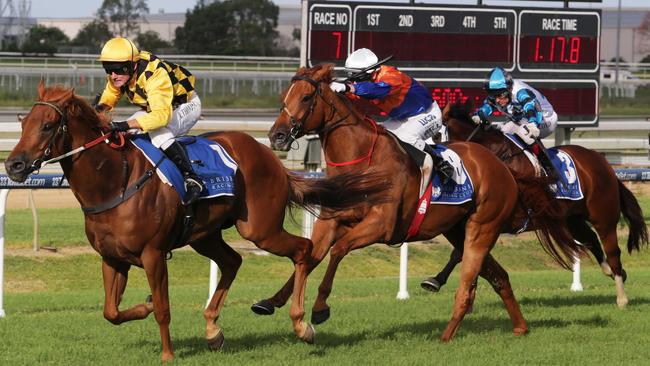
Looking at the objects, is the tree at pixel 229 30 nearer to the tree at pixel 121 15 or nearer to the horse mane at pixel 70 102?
the tree at pixel 121 15

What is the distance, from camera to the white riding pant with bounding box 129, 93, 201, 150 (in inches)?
266

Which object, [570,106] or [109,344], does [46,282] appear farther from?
[570,106]

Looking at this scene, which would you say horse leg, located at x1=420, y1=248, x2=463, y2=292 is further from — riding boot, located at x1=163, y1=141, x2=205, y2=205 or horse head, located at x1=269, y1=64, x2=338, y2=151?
riding boot, located at x1=163, y1=141, x2=205, y2=205

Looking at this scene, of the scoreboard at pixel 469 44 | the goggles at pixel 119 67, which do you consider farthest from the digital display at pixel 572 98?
the goggles at pixel 119 67

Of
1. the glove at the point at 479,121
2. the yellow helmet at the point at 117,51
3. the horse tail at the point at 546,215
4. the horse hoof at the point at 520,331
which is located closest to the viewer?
the yellow helmet at the point at 117,51

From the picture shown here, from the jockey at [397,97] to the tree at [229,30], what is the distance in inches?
1701

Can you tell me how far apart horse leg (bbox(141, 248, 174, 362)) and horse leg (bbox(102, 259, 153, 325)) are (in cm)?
24

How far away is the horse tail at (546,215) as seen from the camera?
8.59 metres

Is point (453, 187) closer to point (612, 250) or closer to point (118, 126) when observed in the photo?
point (118, 126)

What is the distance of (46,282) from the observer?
418 inches

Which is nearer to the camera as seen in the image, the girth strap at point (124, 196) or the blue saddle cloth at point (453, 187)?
the girth strap at point (124, 196)

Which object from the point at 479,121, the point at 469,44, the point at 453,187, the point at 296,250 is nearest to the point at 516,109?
the point at 479,121

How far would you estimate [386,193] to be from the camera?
735 centimetres

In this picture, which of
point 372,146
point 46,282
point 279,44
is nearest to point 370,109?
point 46,282
